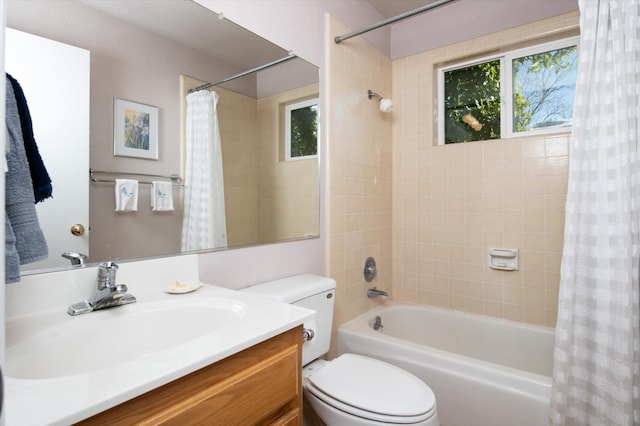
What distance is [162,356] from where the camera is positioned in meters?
0.67

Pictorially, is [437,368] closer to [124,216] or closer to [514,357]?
[514,357]

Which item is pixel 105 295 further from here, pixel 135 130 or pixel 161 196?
pixel 135 130

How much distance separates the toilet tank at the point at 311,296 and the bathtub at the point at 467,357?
0.36m

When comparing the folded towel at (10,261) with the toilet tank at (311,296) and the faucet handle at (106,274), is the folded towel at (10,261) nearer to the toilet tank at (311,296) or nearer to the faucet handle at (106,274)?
the faucet handle at (106,274)

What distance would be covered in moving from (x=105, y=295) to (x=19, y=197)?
323mm


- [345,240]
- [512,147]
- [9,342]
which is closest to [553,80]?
[512,147]

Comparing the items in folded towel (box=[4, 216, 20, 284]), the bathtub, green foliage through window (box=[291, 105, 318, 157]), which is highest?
green foliage through window (box=[291, 105, 318, 157])

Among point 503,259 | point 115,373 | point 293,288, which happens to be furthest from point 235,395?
point 503,259

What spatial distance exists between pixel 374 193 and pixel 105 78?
170 cm

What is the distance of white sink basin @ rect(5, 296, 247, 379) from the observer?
2.43ft

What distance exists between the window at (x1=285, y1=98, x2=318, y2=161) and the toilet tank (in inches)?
24.4

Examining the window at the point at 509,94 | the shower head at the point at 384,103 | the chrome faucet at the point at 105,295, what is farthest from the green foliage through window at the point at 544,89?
the chrome faucet at the point at 105,295

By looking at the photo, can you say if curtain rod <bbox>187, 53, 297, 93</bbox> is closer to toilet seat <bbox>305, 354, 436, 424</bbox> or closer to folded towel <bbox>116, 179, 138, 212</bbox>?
folded towel <bbox>116, 179, 138, 212</bbox>

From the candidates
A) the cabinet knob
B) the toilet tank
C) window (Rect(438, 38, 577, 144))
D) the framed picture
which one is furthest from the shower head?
the cabinet knob
